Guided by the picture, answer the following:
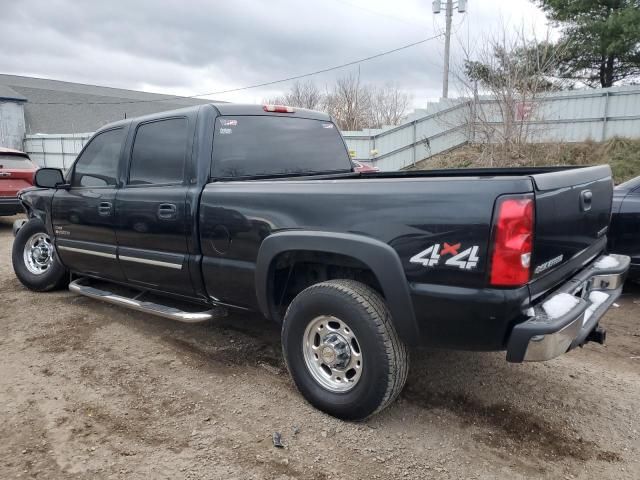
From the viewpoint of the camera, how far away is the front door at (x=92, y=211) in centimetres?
427

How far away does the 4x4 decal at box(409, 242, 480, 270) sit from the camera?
7.64 ft

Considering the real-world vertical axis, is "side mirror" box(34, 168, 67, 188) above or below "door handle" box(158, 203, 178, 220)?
above

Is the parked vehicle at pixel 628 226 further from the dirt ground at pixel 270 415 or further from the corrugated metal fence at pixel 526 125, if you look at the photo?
the corrugated metal fence at pixel 526 125

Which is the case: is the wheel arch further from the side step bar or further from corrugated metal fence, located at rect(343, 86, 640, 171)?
corrugated metal fence, located at rect(343, 86, 640, 171)

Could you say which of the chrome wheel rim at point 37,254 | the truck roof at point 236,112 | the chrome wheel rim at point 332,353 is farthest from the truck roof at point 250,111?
the chrome wheel rim at point 37,254

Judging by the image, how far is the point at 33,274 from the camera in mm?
5516

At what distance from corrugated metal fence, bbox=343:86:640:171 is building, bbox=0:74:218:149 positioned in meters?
20.5

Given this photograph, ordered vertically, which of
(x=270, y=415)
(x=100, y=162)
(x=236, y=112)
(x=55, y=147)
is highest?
(x=55, y=147)

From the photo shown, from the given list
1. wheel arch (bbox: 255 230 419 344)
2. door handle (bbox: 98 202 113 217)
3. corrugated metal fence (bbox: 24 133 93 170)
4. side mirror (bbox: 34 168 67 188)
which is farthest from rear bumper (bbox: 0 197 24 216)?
corrugated metal fence (bbox: 24 133 93 170)

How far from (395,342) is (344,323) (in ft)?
0.99

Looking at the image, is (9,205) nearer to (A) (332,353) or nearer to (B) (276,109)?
(B) (276,109)

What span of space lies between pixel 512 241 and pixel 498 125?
12052 millimetres

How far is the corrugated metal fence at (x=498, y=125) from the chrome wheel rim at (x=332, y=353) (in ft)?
37.4

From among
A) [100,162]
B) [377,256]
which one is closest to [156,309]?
[100,162]
